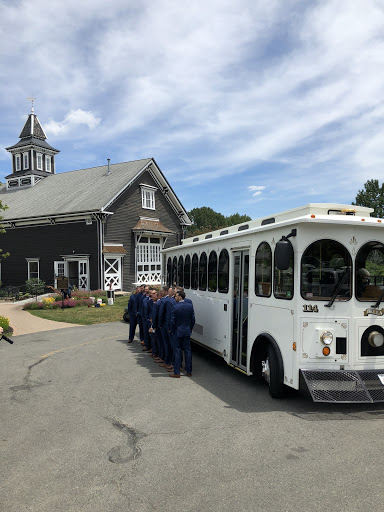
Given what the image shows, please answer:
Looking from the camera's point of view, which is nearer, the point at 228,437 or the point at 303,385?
the point at 228,437

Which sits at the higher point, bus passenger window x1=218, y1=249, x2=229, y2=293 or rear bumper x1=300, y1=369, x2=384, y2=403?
bus passenger window x1=218, y1=249, x2=229, y2=293

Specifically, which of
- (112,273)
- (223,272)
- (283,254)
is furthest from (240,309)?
(112,273)

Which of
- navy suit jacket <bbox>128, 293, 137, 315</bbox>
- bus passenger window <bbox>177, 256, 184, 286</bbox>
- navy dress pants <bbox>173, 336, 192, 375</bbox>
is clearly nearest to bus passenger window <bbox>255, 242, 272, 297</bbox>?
navy dress pants <bbox>173, 336, 192, 375</bbox>

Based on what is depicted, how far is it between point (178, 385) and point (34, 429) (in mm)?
2818

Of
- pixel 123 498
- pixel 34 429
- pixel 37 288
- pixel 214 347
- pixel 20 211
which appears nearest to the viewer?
pixel 123 498

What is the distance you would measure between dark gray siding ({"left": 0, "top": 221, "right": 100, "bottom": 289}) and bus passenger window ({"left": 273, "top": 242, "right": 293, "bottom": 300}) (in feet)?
67.9

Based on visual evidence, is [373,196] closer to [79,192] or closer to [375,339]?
[79,192]

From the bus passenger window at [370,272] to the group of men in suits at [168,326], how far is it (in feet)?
11.4

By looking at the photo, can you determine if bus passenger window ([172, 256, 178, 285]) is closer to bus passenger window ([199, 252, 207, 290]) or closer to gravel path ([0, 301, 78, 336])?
bus passenger window ([199, 252, 207, 290])

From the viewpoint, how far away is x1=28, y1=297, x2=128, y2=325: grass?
18.0 m

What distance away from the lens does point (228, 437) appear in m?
5.30

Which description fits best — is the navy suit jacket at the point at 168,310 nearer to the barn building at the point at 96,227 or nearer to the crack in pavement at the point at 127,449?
the crack in pavement at the point at 127,449

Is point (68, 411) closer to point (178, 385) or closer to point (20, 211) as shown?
point (178, 385)

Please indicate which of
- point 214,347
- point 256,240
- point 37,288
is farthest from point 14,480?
point 37,288
